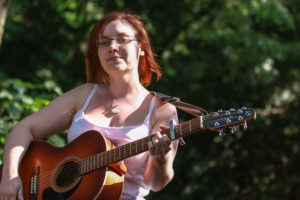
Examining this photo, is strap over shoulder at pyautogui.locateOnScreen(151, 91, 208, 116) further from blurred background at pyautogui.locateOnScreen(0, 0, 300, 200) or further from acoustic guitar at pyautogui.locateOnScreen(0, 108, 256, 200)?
blurred background at pyautogui.locateOnScreen(0, 0, 300, 200)

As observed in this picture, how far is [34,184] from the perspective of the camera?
88.1 inches

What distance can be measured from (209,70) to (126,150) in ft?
13.0

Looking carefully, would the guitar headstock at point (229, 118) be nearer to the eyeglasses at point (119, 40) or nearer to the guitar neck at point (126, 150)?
the guitar neck at point (126, 150)

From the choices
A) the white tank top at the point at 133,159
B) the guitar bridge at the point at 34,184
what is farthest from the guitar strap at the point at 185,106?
the guitar bridge at the point at 34,184

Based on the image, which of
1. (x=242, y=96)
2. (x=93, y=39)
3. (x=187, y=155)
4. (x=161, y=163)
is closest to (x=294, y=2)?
(x=242, y=96)

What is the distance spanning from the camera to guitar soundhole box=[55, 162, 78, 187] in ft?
6.89

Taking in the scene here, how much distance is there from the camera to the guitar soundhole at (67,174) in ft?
6.89

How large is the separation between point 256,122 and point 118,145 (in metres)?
3.92

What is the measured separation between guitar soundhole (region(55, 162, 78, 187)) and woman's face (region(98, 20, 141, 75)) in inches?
20.8

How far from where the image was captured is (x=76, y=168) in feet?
6.86

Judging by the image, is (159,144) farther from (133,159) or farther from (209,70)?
(209,70)

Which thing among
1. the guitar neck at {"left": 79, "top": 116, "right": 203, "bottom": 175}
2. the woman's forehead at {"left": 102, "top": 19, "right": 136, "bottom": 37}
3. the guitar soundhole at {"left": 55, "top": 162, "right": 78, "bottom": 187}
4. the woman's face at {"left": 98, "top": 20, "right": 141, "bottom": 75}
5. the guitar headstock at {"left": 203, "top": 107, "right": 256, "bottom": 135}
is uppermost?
the woman's forehead at {"left": 102, "top": 19, "right": 136, "bottom": 37}

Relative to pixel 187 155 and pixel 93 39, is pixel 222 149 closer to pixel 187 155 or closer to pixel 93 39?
pixel 187 155

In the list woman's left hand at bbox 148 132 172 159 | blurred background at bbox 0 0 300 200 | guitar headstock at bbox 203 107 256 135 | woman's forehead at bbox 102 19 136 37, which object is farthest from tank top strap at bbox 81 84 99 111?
blurred background at bbox 0 0 300 200
